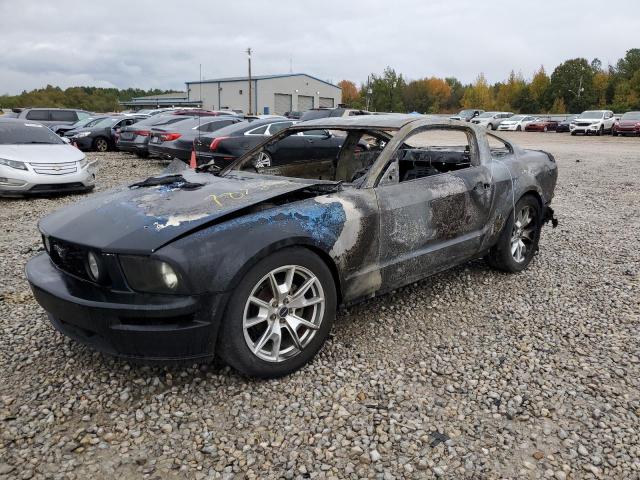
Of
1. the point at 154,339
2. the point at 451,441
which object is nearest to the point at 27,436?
the point at 154,339

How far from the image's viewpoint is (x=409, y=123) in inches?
149

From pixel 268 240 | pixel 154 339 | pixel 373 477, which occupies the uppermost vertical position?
pixel 268 240

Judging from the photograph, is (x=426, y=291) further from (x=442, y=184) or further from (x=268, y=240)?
(x=268, y=240)

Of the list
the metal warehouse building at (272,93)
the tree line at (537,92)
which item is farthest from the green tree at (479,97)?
the metal warehouse building at (272,93)

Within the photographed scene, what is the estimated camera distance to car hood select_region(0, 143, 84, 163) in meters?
8.24

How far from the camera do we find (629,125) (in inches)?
1096

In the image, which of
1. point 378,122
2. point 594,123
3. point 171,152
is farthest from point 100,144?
point 594,123

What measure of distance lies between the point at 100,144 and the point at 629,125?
2699cm

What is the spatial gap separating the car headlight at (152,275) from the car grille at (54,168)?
6.88 metres

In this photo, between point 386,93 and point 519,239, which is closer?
point 519,239

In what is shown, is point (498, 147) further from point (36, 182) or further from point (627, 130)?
point (627, 130)

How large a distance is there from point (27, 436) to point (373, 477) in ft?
5.44

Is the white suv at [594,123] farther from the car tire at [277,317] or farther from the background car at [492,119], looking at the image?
the car tire at [277,317]

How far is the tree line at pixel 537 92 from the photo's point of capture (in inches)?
2655
